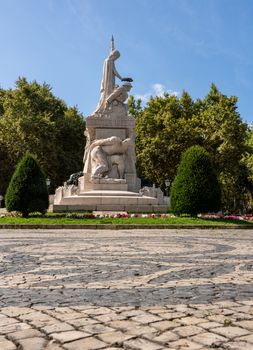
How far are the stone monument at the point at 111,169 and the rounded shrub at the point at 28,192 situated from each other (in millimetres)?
3345

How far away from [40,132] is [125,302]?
1720 inches

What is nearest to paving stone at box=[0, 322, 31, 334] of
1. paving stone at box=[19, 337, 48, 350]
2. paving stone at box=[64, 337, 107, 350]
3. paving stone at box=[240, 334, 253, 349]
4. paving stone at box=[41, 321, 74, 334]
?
paving stone at box=[41, 321, 74, 334]

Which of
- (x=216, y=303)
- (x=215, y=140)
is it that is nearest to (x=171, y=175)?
(x=215, y=140)

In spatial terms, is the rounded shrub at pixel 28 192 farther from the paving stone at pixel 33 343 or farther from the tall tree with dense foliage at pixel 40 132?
the tall tree with dense foliage at pixel 40 132

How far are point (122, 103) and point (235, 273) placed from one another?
73.9ft

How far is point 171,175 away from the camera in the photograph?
4531 centimetres

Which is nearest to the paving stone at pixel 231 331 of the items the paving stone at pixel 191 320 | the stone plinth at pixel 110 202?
the paving stone at pixel 191 320

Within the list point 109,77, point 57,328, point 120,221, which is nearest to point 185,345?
point 57,328

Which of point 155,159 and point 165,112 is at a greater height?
point 165,112

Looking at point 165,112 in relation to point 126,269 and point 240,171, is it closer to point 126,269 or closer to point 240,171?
point 240,171

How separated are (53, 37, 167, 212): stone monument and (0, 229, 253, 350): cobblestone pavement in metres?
15.8

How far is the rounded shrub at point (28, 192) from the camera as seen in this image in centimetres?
2042

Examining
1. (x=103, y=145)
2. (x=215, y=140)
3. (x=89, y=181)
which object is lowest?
(x=89, y=181)

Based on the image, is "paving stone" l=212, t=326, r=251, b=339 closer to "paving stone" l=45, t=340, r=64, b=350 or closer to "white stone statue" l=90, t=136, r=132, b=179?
"paving stone" l=45, t=340, r=64, b=350
